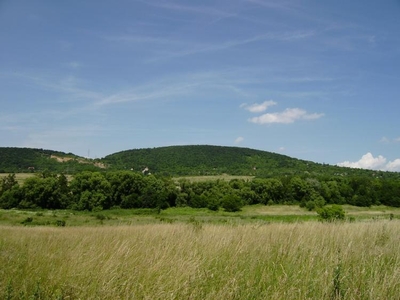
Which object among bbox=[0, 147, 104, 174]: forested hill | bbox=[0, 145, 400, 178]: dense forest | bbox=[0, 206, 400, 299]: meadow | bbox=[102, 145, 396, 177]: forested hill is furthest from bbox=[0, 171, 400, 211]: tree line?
bbox=[0, 206, 400, 299]: meadow

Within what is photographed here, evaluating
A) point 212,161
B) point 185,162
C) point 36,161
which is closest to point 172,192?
point 36,161

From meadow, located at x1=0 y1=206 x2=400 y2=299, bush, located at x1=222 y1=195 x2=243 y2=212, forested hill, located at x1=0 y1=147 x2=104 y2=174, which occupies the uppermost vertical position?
forested hill, located at x1=0 y1=147 x2=104 y2=174

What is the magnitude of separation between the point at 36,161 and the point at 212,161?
82.4m

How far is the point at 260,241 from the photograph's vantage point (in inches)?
Answer: 257

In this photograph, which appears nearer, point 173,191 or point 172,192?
point 172,192

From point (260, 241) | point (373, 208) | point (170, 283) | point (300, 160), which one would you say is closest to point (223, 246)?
point (260, 241)

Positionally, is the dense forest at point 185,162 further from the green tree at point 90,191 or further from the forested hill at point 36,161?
the green tree at point 90,191

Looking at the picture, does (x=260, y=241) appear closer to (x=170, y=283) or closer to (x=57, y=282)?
(x=170, y=283)

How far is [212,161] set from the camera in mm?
176750

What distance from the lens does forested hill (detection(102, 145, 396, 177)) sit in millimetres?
160875

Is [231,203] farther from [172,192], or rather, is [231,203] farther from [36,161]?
[36,161]

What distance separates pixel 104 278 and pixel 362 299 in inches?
116

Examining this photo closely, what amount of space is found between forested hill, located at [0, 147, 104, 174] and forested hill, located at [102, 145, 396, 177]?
19939 mm

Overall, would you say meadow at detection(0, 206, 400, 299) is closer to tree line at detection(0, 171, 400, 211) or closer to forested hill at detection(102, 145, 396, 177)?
tree line at detection(0, 171, 400, 211)
